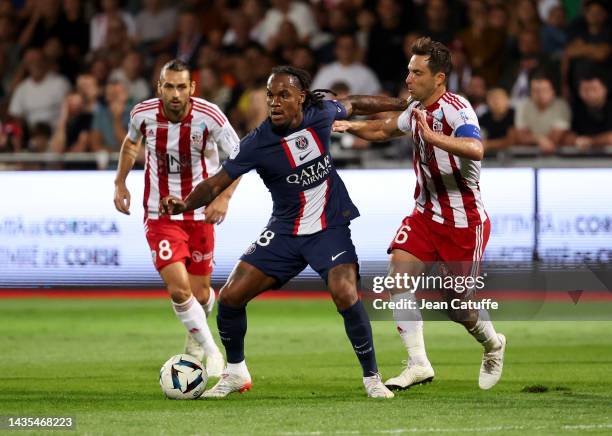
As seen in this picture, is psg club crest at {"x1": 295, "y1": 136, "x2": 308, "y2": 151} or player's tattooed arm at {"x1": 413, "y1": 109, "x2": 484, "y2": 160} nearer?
player's tattooed arm at {"x1": 413, "y1": 109, "x2": 484, "y2": 160}

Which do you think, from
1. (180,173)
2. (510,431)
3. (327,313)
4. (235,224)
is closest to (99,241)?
(235,224)

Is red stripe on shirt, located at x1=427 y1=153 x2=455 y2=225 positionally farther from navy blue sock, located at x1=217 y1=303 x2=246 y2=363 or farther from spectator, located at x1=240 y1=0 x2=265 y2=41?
spectator, located at x1=240 y1=0 x2=265 y2=41

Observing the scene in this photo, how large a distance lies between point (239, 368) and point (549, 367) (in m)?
2.77

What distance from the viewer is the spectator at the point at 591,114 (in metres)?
14.9

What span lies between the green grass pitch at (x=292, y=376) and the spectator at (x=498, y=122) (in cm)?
268

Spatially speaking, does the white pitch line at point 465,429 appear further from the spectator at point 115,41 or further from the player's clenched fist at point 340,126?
the spectator at point 115,41

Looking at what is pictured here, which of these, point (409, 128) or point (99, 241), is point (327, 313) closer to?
point (99, 241)

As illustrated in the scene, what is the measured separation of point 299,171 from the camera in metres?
8.41

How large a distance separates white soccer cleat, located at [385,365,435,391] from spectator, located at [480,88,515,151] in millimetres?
6438

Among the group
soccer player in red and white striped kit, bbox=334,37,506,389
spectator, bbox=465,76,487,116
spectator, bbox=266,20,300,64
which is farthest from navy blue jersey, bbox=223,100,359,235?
spectator, bbox=266,20,300,64

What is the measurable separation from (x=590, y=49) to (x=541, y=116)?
1.17 meters

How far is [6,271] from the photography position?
565 inches

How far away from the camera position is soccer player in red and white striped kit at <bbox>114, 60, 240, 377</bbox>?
380 inches

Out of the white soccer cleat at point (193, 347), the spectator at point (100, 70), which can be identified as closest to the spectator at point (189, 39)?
the spectator at point (100, 70)
